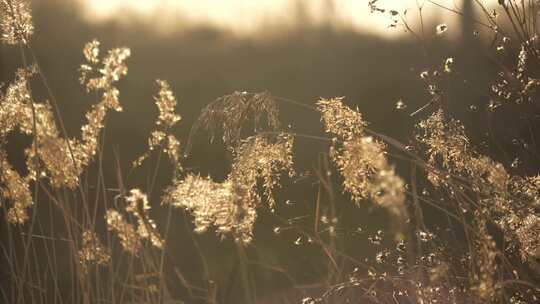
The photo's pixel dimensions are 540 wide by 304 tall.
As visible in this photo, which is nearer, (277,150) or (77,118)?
(277,150)

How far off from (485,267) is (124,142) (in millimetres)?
2373

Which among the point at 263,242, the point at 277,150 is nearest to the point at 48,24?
the point at 263,242

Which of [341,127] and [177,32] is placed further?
[177,32]

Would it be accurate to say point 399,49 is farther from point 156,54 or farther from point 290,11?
point 156,54

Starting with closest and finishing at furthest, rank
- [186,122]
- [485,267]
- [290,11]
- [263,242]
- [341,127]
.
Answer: [485,267] < [341,127] < [263,242] < [186,122] < [290,11]

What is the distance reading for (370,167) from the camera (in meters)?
1.34

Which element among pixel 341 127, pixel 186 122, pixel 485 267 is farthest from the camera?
pixel 186 122

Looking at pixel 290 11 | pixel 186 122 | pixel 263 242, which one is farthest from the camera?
pixel 290 11

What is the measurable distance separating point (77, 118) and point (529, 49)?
7.22ft

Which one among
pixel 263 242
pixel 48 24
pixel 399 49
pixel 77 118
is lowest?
pixel 263 242

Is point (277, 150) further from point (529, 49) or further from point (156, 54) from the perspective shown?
point (156, 54)

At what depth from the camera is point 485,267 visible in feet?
2.96

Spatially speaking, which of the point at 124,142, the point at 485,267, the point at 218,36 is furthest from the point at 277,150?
the point at 218,36

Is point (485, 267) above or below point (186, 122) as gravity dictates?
below
